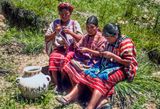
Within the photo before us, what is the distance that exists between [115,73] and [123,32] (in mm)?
2259

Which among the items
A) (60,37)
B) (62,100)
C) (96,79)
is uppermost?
(60,37)

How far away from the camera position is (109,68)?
17.9 feet

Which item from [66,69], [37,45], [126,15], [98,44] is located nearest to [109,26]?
[98,44]

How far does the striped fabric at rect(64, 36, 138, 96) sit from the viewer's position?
17.4 feet

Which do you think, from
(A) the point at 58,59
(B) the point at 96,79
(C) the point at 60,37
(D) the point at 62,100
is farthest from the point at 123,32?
(D) the point at 62,100

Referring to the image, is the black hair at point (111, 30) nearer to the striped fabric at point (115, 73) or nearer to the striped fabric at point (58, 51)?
the striped fabric at point (115, 73)

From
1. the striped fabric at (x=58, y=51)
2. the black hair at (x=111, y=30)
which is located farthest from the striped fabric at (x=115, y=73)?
the striped fabric at (x=58, y=51)

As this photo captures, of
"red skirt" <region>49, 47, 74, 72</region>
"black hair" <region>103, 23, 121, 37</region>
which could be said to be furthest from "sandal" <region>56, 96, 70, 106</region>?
"black hair" <region>103, 23, 121, 37</region>

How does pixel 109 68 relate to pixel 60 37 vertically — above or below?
below

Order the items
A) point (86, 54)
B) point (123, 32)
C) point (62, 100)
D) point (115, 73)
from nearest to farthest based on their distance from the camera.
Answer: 1. point (62, 100)
2. point (115, 73)
3. point (86, 54)
4. point (123, 32)

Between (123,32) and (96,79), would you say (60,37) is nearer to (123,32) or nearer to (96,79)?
(96,79)

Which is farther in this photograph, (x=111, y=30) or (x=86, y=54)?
(x=86, y=54)

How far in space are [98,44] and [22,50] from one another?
1.74m

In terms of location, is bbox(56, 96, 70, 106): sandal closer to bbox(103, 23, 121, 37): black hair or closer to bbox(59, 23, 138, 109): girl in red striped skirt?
bbox(59, 23, 138, 109): girl in red striped skirt
